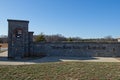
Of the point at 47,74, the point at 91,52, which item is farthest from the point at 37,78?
the point at 91,52

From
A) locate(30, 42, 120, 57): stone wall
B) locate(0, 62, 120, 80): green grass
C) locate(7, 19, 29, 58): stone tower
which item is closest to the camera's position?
locate(0, 62, 120, 80): green grass

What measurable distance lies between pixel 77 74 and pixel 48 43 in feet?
37.1

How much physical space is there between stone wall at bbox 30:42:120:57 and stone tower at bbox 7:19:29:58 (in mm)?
1525

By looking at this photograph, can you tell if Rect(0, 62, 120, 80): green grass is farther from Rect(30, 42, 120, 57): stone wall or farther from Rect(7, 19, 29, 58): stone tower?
Rect(30, 42, 120, 57): stone wall

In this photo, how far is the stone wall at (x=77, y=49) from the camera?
20219 mm

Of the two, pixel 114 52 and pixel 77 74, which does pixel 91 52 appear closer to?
pixel 114 52

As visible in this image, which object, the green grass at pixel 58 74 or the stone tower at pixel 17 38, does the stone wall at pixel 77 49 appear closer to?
the stone tower at pixel 17 38

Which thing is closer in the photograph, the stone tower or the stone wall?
the stone tower

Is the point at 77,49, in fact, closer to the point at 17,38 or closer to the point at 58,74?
the point at 17,38

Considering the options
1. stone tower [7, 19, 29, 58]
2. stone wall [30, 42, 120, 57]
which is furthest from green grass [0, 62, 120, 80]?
stone wall [30, 42, 120, 57]

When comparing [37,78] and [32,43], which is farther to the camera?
[32,43]

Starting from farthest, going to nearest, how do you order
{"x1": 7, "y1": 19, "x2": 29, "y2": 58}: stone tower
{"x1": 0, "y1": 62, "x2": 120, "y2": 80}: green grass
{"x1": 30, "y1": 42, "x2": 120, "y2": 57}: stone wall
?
{"x1": 30, "y1": 42, "x2": 120, "y2": 57}: stone wall → {"x1": 7, "y1": 19, "x2": 29, "y2": 58}: stone tower → {"x1": 0, "y1": 62, "x2": 120, "y2": 80}: green grass

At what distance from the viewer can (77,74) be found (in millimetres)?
9250

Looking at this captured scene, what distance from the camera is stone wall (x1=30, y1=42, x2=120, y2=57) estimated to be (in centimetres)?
2022
